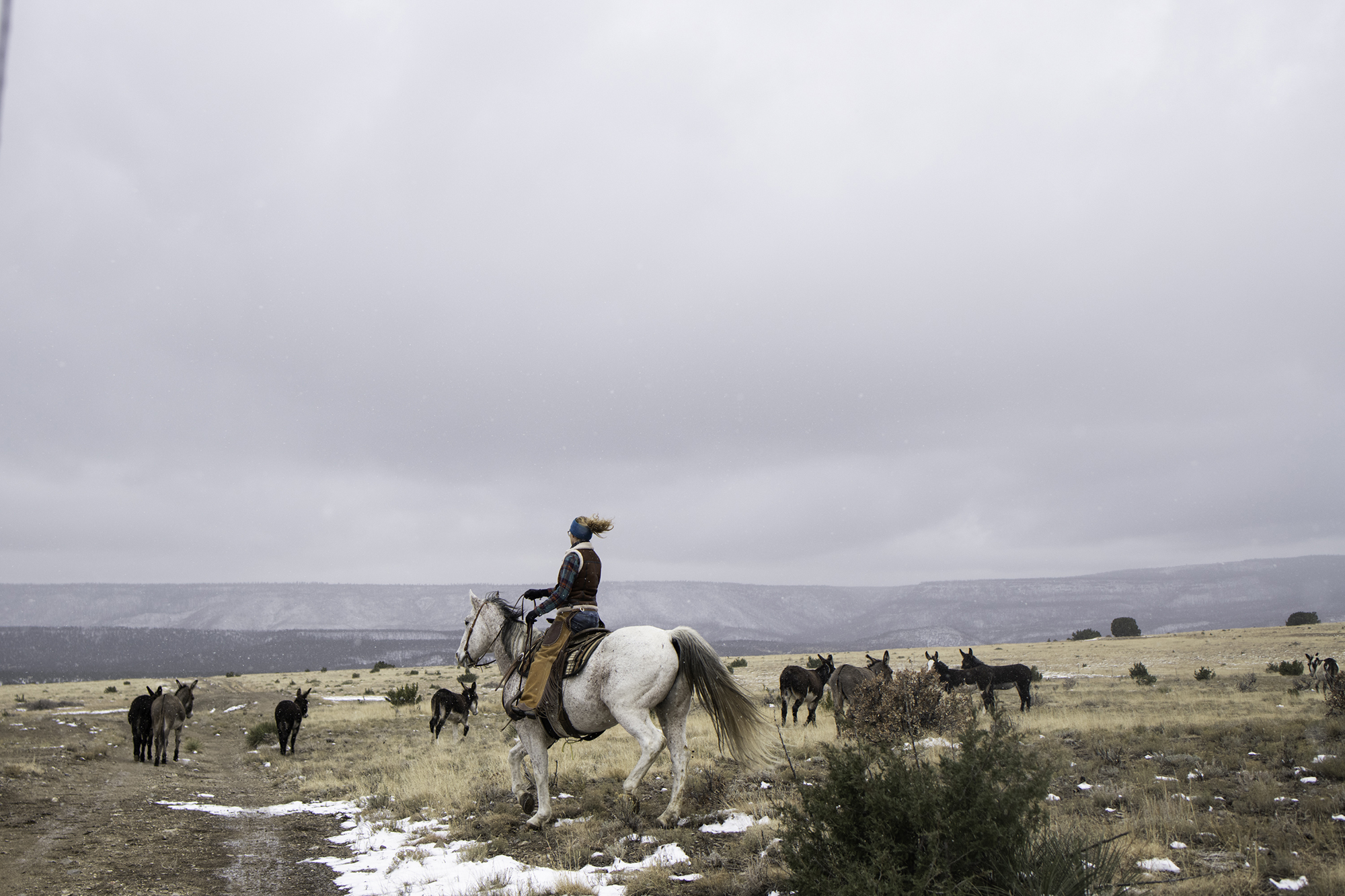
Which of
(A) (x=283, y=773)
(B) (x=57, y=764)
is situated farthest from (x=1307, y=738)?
(B) (x=57, y=764)

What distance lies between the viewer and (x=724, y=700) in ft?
26.3

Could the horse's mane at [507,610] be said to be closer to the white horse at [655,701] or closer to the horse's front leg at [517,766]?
the white horse at [655,701]

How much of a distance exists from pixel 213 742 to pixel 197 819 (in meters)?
14.6

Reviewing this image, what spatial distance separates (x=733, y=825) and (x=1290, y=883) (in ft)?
14.6

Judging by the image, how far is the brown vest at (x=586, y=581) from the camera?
8.80 meters

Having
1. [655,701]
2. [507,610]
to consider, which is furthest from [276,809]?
[655,701]

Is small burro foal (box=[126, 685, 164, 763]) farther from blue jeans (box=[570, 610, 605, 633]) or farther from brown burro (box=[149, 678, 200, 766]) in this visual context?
blue jeans (box=[570, 610, 605, 633])

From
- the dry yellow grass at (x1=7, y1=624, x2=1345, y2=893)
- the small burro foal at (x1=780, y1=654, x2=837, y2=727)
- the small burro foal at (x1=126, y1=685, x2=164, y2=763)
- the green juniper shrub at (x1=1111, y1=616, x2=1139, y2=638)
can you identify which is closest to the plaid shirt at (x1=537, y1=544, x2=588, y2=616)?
the dry yellow grass at (x1=7, y1=624, x2=1345, y2=893)

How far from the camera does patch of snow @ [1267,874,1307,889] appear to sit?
208 inches

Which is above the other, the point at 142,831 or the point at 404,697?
the point at 142,831

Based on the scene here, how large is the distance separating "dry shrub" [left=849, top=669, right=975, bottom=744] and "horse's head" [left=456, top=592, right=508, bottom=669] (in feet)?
18.8

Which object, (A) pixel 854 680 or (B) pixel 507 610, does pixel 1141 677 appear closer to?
(A) pixel 854 680

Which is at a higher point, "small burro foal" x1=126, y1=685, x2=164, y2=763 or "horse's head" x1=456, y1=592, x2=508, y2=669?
"horse's head" x1=456, y1=592, x2=508, y2=669

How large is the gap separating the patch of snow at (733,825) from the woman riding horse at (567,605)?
2.23 meters
